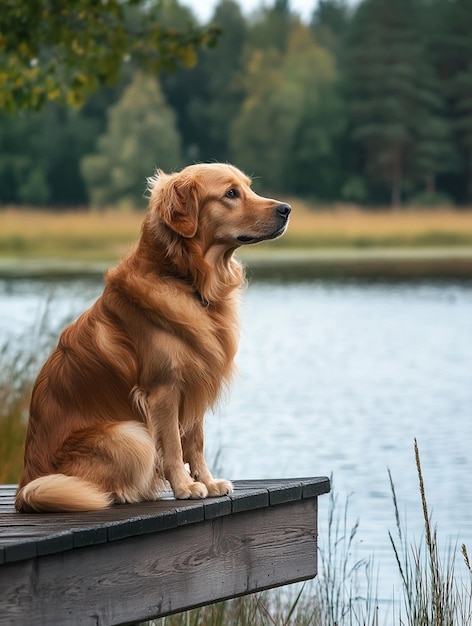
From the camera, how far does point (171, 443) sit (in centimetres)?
449

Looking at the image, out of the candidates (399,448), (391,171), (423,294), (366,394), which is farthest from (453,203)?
(399,448)

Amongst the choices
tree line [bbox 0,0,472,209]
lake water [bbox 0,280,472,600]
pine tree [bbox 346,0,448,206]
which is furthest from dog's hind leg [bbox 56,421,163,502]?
pine tree [bbox 346,0,448,206]

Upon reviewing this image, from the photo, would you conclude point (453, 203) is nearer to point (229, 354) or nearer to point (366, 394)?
point (366, 394)

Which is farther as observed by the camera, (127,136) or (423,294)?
(127,136)

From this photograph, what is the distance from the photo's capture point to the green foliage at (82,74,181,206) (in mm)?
55562

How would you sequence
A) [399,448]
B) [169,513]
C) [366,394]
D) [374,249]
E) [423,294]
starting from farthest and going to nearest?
[374,249] → [423,294] → [366,394] → [399,448] → [169,513]

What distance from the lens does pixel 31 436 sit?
451 centimetres

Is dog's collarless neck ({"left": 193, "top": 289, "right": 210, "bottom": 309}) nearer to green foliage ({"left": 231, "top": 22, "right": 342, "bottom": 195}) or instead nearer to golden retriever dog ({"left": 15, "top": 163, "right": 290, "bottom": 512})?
golden retriever dog ({"left": 15, "top": 163, "right": 290, "bottom": 512})

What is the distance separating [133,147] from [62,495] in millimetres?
52331

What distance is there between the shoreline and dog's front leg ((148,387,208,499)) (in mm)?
25782

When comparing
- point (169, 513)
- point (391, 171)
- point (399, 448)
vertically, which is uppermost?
point (391, 171)

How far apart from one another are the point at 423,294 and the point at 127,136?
32.6 meters

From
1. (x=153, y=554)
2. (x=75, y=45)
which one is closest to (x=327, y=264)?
(x=75, y=45)

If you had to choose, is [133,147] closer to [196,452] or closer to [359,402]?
[359,402]
